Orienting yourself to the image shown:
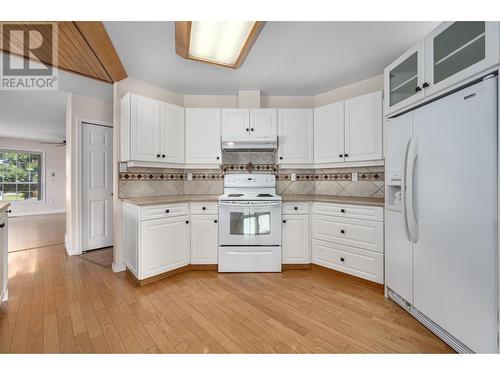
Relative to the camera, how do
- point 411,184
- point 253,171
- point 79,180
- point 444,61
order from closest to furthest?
point 444,61, point 411,184, point 253,171, point 79,180

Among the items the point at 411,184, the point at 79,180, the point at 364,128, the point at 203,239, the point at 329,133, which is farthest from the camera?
the point at 79,180

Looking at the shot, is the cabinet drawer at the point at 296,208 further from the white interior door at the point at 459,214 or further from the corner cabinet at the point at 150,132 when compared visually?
the corner cabinet at the point at 150,132

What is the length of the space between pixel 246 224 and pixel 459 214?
5.83ft

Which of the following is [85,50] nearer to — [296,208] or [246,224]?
[246,224]

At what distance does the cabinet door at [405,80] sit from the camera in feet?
4.95

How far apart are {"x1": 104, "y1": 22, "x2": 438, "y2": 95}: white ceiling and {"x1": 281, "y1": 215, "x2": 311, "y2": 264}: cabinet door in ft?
5.73

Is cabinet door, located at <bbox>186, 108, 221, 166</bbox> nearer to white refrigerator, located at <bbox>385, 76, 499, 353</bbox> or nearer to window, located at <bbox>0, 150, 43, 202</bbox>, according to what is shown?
white refrigerator, located at <bbox>385, 76, 499, 353</bbox>

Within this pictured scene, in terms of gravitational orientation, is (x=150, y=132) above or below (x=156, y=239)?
above

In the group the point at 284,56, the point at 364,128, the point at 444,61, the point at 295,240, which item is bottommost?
the point at 295,240

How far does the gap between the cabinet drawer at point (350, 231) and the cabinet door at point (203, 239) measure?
122cm

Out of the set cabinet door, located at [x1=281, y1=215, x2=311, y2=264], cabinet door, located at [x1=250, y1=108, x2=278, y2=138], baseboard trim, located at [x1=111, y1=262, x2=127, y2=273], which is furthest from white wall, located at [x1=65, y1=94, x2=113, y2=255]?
cabinet door, located at [x1=281, y1=215, x2=311, y2=264]

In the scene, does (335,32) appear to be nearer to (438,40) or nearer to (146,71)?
(438,40)

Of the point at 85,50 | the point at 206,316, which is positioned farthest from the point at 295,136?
the point at 85,50

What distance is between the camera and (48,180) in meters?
6.71
